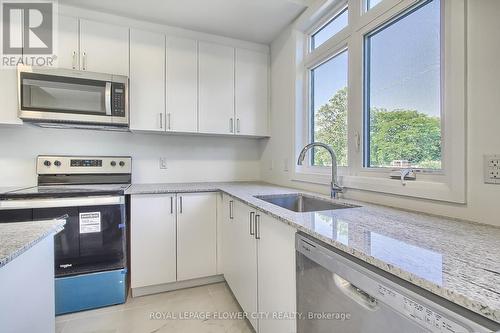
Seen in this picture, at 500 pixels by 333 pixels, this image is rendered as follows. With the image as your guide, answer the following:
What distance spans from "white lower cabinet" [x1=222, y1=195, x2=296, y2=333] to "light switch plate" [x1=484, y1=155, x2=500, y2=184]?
0.78 meters

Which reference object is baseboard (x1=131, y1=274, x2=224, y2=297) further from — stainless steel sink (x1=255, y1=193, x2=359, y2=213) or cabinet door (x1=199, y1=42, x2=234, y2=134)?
cabinet door (x1=199, y1=42, x2=234, y2=134)

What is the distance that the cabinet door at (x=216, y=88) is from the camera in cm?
239

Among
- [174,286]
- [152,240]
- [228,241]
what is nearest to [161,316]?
[174,286]

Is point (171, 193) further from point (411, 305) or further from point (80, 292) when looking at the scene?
point (411, 305)

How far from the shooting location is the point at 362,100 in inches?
61.7

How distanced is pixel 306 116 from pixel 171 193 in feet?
4.54

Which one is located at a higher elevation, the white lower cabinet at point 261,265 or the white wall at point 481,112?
the white wall at point 481,112

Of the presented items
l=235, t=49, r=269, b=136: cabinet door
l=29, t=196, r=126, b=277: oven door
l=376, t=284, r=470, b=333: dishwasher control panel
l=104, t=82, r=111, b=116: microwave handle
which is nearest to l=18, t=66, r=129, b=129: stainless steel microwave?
l=104, t=82, r=111, b=116: microwave handle

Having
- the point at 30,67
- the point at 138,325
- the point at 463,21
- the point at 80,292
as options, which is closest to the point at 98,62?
the point at 30,67

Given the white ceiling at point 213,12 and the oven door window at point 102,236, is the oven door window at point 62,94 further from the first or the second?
the oven door window at point 102,236

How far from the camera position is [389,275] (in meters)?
0.62

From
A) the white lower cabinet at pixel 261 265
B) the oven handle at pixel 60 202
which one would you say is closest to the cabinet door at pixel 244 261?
the white lower cabinet at pixel 261 265

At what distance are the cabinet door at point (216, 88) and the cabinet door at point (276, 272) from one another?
135 cm

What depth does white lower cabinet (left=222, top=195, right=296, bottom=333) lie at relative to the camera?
3.59 feet
